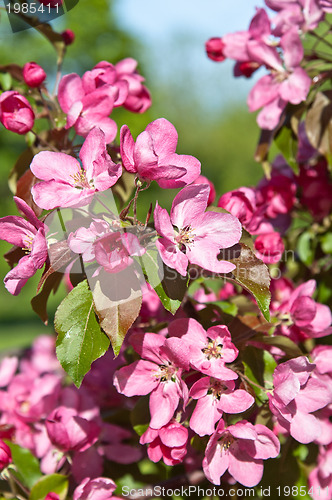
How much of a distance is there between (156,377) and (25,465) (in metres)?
0.44

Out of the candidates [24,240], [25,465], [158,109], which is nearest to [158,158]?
[24,240]

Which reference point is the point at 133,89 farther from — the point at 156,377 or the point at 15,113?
the point at 156,377

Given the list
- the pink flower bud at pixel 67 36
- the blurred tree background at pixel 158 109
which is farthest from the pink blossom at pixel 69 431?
the blurred tree background at pixel 158 109

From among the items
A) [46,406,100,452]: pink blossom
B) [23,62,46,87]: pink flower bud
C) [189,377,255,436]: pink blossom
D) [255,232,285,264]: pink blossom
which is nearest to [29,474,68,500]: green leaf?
[46,406,100,452]: pink blossom

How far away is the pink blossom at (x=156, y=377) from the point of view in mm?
800

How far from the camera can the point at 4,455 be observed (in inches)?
38.2

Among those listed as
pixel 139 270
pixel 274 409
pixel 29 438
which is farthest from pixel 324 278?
pixel 29 438

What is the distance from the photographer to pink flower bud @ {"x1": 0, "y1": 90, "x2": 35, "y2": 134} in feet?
3.00

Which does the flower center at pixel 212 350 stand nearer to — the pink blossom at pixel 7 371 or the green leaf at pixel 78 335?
the green leaf at pixel 78 335

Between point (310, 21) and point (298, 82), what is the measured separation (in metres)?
0.17

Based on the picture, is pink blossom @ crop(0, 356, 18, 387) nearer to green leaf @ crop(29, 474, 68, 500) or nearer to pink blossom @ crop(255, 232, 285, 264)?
green leaf @ crop(29, 474, 68, 500)

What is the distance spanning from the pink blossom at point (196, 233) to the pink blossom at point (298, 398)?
188 millimetres

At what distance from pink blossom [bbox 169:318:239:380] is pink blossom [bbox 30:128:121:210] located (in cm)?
25

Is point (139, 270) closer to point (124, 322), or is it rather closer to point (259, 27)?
point (124, 322)
